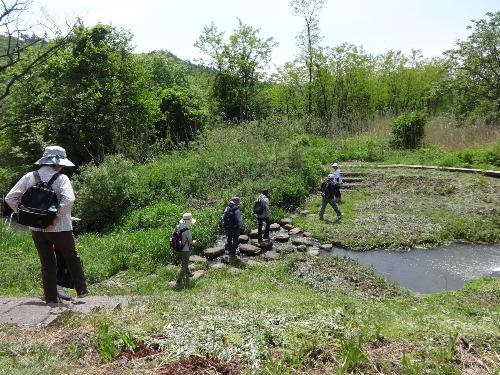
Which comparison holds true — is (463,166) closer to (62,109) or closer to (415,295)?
(415,295)

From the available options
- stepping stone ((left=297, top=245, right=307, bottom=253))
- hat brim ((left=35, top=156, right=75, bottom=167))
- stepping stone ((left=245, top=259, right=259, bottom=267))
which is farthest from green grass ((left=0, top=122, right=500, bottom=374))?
hat brim ((left=35, top=156, right=75, bottom=167))

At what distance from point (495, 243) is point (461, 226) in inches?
35.6

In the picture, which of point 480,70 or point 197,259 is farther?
point 480,70

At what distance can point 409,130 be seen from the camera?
21469mm

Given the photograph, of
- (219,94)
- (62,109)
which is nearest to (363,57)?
(219,94)

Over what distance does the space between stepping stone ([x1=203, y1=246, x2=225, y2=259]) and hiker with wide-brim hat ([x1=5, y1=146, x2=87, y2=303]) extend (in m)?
4.75

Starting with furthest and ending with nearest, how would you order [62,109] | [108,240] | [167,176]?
[62,109] < [167,176] < [108,240]

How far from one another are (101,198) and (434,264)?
33.7 ft

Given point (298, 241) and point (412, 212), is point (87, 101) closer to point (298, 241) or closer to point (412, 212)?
point (298, 241)

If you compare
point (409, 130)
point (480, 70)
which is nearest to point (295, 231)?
point (409, 130)

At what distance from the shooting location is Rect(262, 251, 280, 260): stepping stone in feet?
32.8

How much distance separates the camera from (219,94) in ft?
111

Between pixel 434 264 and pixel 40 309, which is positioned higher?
pixel 40 309

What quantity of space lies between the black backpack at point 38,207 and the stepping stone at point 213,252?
17.4 feet
